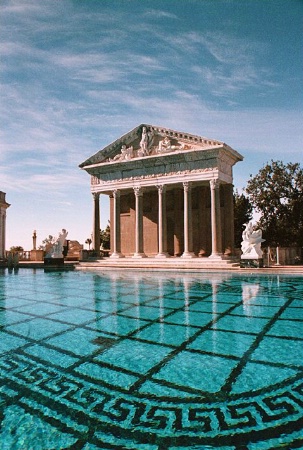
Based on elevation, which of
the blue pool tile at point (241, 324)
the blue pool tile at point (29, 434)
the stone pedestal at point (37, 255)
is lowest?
the blue pool tile at point (29, 434)

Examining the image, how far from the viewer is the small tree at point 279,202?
31438 mm

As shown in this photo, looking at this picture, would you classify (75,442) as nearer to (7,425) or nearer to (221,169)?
(7,425)

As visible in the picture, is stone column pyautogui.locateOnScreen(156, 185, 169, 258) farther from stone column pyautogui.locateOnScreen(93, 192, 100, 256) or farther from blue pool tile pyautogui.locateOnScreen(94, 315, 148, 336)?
blue pool tile pyautogui.locateOnScreen(94, 315, 148, 336)

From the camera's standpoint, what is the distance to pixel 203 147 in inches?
995

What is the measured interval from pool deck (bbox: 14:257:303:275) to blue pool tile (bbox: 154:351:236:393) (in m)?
15.4

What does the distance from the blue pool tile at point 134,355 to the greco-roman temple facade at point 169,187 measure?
19.0 m

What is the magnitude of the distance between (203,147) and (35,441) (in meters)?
24.0

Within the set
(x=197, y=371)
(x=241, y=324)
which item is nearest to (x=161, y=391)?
(x=197, y=371)

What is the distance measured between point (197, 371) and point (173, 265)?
1936 cm

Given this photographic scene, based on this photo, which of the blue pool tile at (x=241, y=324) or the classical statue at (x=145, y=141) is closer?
the blue pool tile at (x=241, y=324)

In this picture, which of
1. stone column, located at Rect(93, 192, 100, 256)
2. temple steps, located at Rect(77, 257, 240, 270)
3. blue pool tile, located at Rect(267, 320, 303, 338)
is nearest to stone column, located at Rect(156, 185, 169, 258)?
temple steps, located at Rect(77, 257, 240, 270)

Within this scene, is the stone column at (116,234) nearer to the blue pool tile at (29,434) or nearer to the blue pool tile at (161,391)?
the blue pool tile at (161,391)

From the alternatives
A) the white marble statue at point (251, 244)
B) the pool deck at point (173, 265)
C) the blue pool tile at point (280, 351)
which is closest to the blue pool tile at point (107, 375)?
the blue pool tile at point (280, 351)

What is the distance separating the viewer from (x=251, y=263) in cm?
2111
